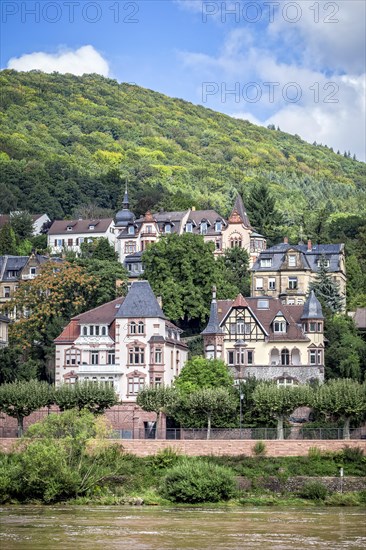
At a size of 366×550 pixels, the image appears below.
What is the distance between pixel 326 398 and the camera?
296ft

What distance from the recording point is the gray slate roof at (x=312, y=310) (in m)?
114

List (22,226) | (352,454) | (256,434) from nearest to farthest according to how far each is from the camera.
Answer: (352,454) → (256,434) → (22,226)

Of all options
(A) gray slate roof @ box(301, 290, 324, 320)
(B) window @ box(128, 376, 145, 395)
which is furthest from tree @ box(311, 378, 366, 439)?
(A) gray slate roof @ box(301, 290, 324, 320)

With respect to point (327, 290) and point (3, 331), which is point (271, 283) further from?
point (3, 331)

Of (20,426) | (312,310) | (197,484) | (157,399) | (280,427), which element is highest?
(312,310)

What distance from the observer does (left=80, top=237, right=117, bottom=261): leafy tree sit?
141 m

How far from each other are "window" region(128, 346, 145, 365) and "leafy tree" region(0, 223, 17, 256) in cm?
5225

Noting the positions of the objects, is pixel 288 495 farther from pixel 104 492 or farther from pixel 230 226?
pixel 230 226

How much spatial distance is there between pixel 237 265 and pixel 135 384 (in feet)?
118

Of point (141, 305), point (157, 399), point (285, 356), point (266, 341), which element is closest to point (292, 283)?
point (266, 341)

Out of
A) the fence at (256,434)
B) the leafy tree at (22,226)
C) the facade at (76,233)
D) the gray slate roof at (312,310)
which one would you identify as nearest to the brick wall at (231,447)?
the fence at (256,434)

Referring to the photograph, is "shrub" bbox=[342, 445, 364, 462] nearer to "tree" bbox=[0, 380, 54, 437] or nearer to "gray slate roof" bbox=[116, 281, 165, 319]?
"tree" bbox=[0, 380, 54, 437]

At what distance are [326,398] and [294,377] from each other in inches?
770

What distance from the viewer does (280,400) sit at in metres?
90.5
